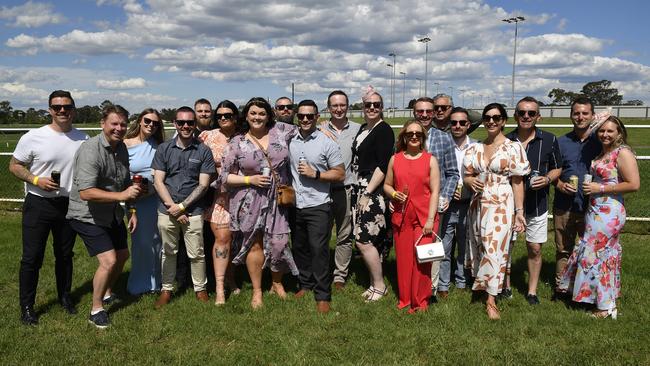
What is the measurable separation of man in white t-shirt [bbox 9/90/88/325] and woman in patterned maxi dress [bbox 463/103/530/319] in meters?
3.83

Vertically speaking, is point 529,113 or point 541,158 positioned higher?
point 529,113

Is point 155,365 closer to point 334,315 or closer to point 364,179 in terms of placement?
point 334,315

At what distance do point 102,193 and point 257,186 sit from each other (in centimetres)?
139

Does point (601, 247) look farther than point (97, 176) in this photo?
Yes

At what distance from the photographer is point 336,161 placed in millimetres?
4863

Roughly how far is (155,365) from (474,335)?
109 inches

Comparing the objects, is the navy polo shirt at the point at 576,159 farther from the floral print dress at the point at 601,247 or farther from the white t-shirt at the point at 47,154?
the white t-shirt at the point at 47,154

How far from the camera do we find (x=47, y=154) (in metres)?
4.55

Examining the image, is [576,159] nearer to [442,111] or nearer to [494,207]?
[494,207]

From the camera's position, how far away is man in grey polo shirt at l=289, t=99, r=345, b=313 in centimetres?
482

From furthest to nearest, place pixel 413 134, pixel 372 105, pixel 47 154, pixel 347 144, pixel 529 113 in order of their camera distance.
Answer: pixel 347 144 < pixel 372 105 < pixel 529 113 < pixel 413 134 < pixel 47 154

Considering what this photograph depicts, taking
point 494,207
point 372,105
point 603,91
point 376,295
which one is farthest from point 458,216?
point 603,91

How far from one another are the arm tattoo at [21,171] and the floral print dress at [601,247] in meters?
5.23

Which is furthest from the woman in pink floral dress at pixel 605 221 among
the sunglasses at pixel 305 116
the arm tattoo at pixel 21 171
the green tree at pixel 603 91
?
the green tree at pixel 603 91
